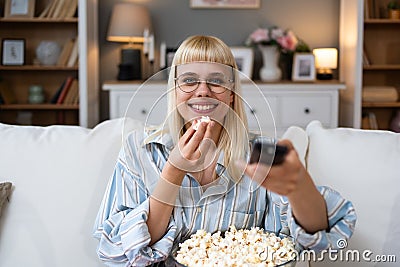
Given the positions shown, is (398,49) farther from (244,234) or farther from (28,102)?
(244,234)

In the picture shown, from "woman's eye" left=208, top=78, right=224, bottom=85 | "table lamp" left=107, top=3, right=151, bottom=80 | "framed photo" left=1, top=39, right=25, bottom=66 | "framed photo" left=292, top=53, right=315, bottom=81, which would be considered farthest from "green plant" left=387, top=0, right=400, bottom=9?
"woman's eye" left=208, top=78, right=224, bottom=85

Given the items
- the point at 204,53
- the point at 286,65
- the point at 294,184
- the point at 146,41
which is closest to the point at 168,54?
the point at 146,41

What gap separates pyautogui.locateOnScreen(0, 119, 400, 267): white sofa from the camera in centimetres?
164

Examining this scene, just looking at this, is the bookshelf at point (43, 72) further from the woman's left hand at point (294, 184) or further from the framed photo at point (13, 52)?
→ the woman's left hand at point (294, 184)

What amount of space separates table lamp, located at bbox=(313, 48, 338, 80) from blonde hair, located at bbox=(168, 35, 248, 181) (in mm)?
2916

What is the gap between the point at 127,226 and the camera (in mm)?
1349

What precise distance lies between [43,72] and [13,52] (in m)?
0.27

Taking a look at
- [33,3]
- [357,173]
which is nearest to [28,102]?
[33,3]

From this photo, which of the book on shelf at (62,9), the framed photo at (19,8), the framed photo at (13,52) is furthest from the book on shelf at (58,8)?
the framed photo at (13,52)

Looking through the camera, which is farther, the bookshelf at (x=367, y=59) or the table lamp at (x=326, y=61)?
the table lamp at (x=326, y=61)

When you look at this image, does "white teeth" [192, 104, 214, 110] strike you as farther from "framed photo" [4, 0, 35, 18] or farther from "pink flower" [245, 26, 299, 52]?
"framed photo" [4, 0, 35, 18]

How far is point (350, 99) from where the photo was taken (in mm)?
4184

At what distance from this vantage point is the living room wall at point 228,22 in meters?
4.39

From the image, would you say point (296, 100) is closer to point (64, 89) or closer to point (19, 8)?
point (64, 89)
